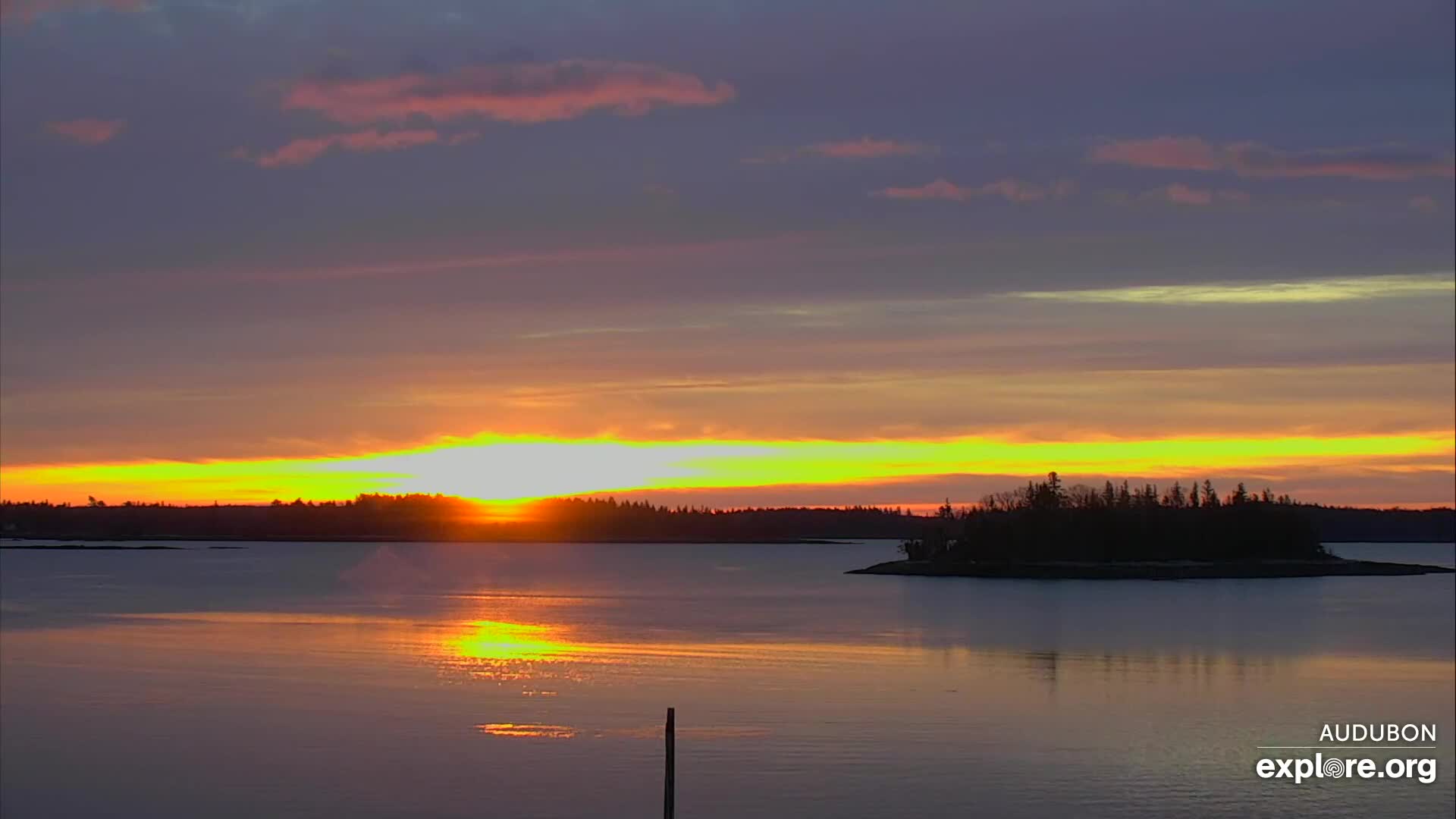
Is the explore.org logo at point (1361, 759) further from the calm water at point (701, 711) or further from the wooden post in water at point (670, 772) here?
the wooden post in water at point (670, 772)

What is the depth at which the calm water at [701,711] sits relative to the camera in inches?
1464

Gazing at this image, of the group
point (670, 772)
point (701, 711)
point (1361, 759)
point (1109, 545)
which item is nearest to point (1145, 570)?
point (1109, 545)

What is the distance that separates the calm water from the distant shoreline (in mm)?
75869

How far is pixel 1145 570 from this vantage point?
18750 centimetres

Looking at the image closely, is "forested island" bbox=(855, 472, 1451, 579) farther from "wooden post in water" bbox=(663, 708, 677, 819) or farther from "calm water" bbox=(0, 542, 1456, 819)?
"wooden post in water" bbox=(663, 708, 677, 819)

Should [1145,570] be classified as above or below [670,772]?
above

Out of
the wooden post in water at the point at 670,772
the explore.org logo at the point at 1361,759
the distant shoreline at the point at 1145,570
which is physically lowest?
the explore.org logo at the point at 1361,759

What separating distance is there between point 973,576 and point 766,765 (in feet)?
502

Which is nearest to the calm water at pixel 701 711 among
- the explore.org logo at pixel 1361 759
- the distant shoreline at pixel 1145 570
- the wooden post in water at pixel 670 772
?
the explore.org logo at pixel 1361 759

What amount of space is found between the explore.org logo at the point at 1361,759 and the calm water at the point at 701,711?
62cm

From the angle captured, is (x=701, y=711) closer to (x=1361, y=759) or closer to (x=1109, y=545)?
(x=1361, y=759)

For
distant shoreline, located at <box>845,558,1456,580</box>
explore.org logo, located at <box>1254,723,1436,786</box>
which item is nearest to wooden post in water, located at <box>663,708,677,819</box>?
explore.org logo, located at <box>1254,723,1436,786</box>

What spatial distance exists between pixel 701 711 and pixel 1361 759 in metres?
18.7

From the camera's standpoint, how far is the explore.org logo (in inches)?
1560
